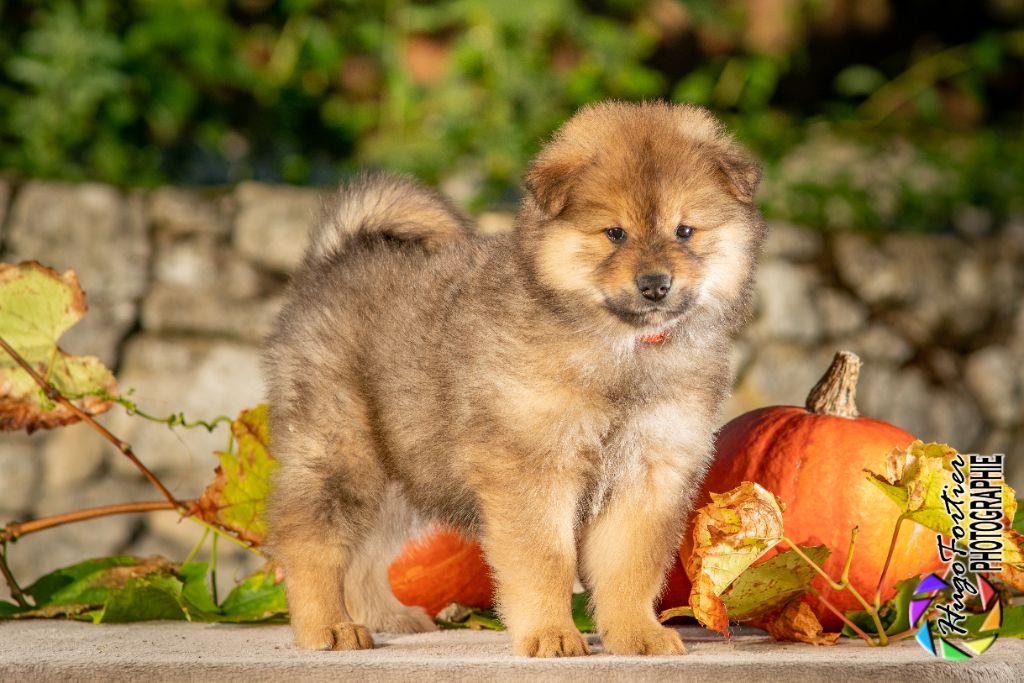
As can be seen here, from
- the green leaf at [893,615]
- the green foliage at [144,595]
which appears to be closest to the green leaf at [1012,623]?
the green leaf at [893,615]

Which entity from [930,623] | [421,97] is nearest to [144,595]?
[930,623]

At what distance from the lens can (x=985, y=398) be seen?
5898 millimetres

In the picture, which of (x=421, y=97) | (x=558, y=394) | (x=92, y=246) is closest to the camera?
(x=558, y=394)

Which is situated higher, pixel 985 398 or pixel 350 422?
pixel 350 422

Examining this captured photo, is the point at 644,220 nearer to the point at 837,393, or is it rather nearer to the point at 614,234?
the point at 614,234

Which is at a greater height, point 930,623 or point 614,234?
point 614,234

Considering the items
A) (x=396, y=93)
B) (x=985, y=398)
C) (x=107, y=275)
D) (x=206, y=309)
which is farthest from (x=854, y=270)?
(x=107, y=275)

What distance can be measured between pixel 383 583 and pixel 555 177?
1130 millimetres

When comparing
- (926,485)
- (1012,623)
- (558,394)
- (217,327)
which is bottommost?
(1012,623)

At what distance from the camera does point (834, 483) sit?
8.65 ft

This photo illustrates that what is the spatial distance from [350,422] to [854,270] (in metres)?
3.62

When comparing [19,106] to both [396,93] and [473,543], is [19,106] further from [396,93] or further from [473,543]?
[473,543]

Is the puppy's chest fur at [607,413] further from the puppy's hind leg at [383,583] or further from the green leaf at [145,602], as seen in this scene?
the green leaf at [145,602]

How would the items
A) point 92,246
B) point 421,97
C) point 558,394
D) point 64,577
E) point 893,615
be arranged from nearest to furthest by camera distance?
point 558,394 → point 893,615 → point 64,577 → point 92,246 → point 421,97
